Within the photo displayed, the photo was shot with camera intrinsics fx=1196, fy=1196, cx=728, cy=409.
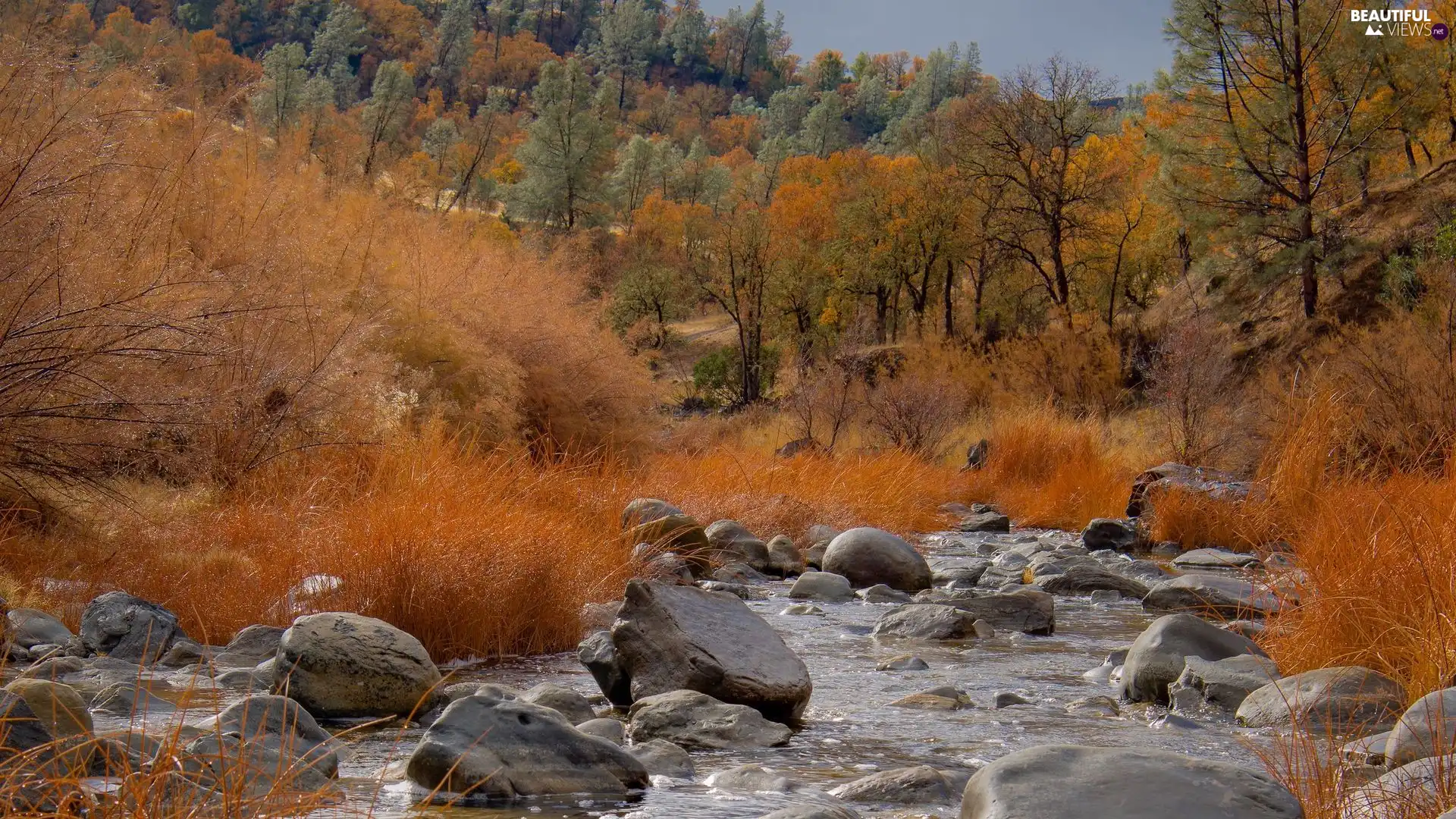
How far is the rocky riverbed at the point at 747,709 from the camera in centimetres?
325

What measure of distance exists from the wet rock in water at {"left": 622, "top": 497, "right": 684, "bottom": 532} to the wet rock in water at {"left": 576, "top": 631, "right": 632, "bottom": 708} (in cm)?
309

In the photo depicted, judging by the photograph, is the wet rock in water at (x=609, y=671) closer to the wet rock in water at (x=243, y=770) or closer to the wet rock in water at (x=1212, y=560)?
the wet rock in water at (x=243, y=770)

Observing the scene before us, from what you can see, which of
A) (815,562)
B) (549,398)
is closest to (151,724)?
(815,562)

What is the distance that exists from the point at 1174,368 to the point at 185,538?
12.4m

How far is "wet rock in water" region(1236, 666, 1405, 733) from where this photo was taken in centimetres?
443

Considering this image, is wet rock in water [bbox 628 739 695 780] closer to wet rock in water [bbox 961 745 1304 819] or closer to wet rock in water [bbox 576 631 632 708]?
wet rock in water [bbox 576 631 632 708]

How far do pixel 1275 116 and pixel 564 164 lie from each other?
46065mm

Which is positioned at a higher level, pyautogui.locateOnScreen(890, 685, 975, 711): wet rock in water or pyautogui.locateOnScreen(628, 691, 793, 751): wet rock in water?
pyautogui.locateOnScreen(628, 691, 793, 751): wet rock in water

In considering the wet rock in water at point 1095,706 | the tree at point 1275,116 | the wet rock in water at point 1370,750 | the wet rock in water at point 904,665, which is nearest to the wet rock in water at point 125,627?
the wet rock in water at point 904,665

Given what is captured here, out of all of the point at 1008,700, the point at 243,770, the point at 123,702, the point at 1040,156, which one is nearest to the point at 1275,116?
the point at 1040,156

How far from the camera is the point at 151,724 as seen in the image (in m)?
4.02

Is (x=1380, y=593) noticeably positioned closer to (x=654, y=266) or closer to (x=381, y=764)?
(x=381, y=764)

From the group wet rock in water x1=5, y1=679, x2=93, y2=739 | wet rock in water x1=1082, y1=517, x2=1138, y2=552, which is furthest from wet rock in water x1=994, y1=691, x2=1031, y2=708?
wet rock in water x1=1082, y1=517, x2=1138, y2=552

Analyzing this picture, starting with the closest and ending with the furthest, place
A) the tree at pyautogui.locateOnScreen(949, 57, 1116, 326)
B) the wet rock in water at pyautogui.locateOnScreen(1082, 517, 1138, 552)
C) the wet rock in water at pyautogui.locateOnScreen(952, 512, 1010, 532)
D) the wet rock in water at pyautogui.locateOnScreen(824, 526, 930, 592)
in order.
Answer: the wet rock in water at pyautogui.locateOnScreen(824, 526, 930, 592)
the wet rock in water at pyautogui.locateOnScreen(1082, 517, 1138, 552)
the wet rock in water at pyautogui.locateOnScreen(952, 512, 1010, 532)
the tree at pyautogui.locateOnScreen(949, 57, 1116, 326)
